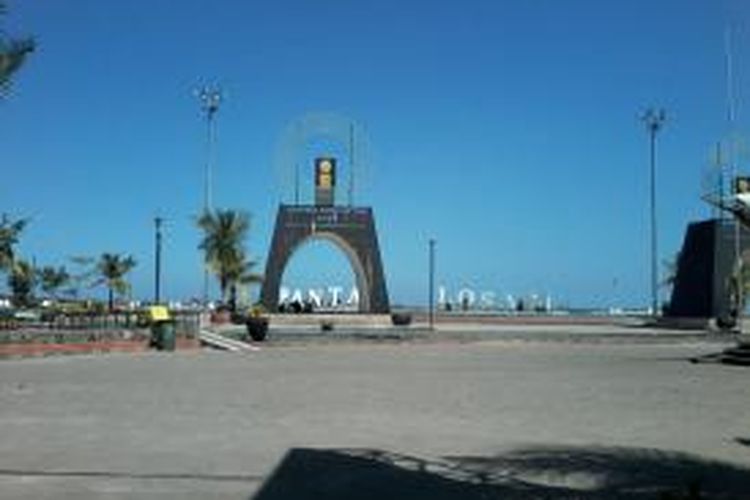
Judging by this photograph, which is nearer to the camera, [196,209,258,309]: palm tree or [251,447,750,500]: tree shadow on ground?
[251,447,750,500]: tree shadow on ground

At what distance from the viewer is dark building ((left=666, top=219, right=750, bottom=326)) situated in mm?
77500

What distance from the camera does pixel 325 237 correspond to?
8000 cm

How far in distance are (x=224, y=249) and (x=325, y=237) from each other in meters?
10.4

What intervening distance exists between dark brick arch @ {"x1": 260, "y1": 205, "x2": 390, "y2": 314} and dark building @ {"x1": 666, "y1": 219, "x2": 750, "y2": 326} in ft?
57.3

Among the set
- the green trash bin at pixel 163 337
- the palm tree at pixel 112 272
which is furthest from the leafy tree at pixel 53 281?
the green trash bin at pixel 163 337

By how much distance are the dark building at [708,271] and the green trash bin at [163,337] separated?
37763 mm

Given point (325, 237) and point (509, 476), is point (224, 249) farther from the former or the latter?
point (509, 476)

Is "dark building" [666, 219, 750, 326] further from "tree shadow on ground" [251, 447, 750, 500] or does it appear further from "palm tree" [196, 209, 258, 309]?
"tree shadow on ground" [251, 447, 750, 500]

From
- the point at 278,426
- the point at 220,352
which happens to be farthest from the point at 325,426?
the point at 220,352

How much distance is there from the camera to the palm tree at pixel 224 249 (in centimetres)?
8788

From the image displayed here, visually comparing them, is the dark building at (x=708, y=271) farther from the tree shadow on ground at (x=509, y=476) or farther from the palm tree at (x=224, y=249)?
the tree shadow on ground at (x=509, y=476)

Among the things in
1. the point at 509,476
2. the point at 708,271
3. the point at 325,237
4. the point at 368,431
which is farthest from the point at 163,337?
the point at 708,271

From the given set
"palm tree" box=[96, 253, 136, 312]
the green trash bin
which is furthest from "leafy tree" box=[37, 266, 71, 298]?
the green trash bin

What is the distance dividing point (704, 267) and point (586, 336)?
67.9 ft
